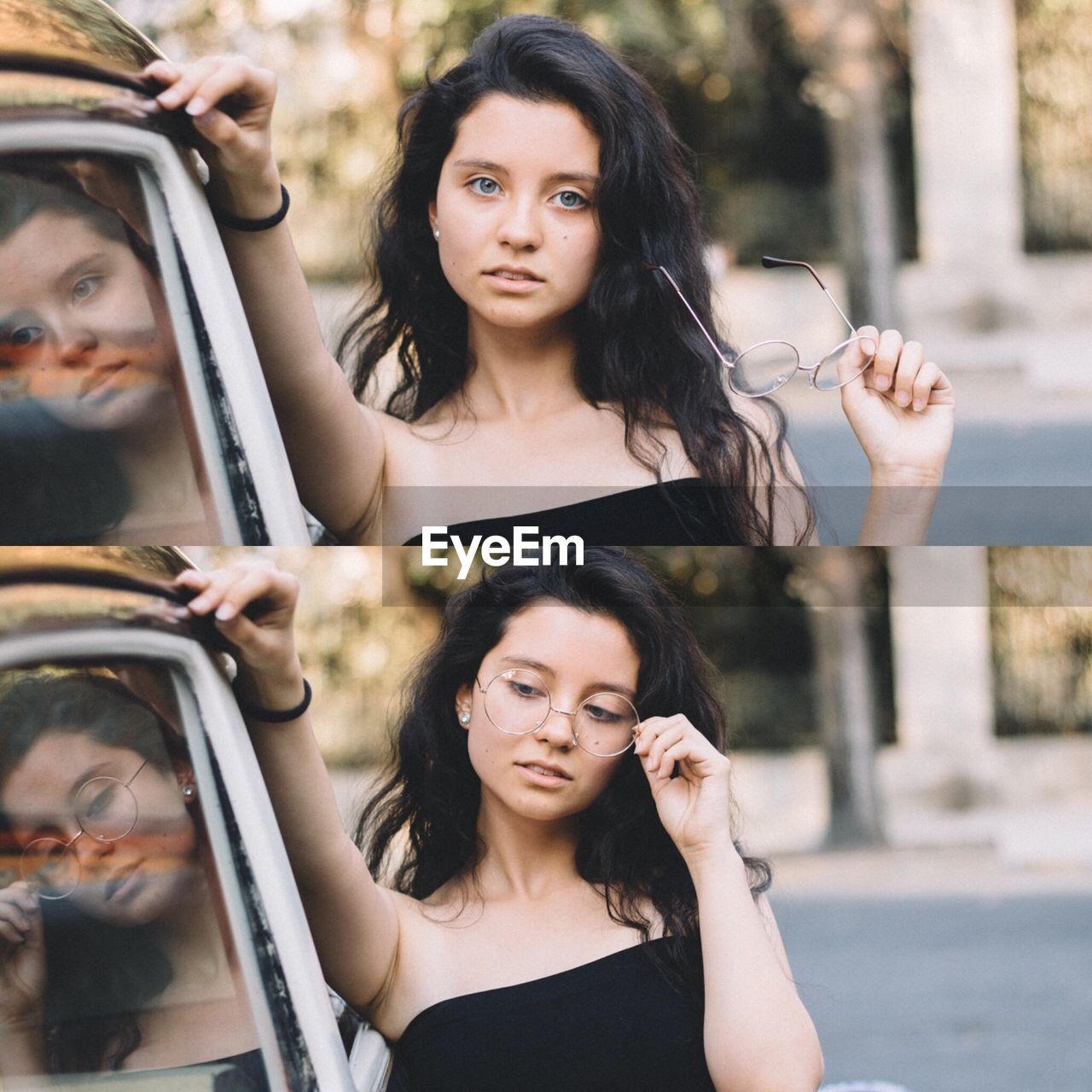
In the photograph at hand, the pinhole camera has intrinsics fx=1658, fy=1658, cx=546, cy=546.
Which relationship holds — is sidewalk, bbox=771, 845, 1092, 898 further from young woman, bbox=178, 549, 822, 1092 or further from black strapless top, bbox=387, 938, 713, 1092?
black strapless top, bbox=387, 938, 713, 1092

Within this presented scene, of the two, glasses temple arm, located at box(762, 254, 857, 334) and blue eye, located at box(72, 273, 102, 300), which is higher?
blue eye, located at box(72, 273, 102, 300)

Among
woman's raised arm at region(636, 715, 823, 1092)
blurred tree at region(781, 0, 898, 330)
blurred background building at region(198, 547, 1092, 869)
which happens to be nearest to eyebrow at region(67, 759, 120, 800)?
blurred background building at region(198, 547, 1092, 869)

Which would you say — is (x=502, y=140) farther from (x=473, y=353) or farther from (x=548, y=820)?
(x=548, y=820)

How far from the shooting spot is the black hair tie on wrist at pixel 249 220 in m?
1.61

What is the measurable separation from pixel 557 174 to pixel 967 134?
1.44ft

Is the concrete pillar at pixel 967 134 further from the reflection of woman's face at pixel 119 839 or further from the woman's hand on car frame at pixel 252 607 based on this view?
the reflection of woman's face at pixel 119 839

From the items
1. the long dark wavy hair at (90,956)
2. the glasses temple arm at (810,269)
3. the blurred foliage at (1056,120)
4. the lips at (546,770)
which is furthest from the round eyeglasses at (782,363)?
the long dark wavy hair at (90,956)

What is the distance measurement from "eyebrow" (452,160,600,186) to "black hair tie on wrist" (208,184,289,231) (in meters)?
0.19

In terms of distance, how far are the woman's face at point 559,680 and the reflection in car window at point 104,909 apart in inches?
12.3

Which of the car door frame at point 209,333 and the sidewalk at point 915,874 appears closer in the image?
the car door frame at point 209,333

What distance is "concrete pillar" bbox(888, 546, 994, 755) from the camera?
171 centimetres

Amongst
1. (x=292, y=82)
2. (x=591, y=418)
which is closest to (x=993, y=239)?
(x=591, y=418)

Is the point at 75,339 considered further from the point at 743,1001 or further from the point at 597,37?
the point at 743,1001

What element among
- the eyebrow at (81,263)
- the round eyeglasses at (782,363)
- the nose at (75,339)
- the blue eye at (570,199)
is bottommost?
the round eyeglasses at (782,363)
